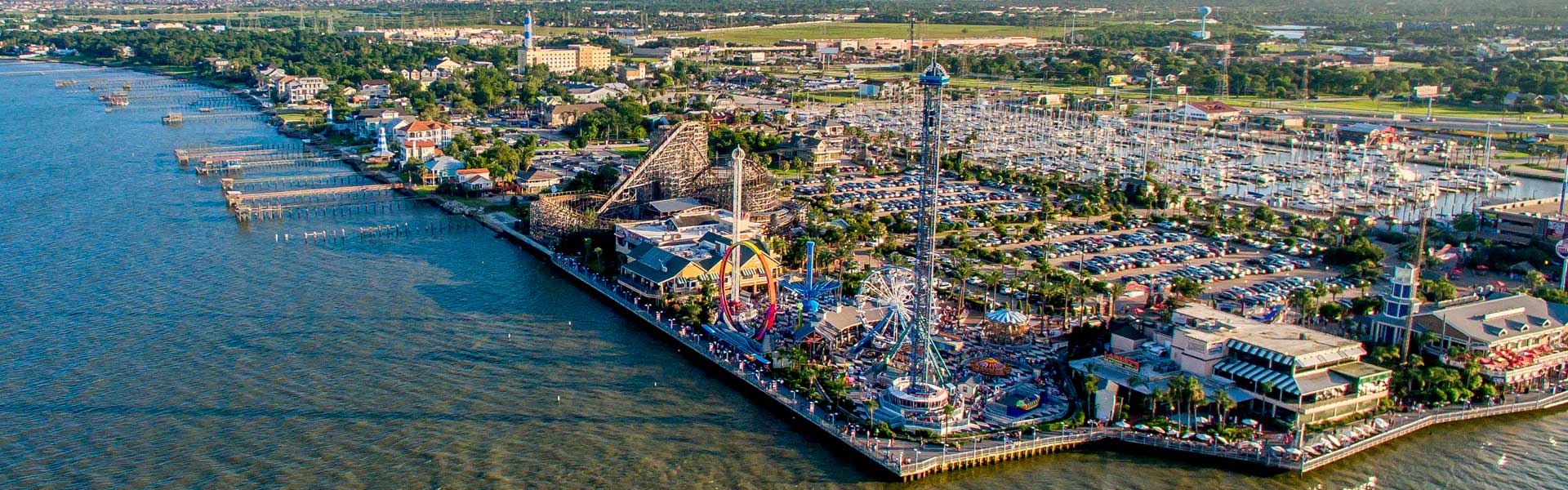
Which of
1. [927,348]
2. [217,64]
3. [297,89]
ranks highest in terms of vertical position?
[217,64]

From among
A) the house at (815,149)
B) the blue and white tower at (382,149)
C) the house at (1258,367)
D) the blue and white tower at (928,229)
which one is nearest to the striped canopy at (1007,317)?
the house at (1258,367)

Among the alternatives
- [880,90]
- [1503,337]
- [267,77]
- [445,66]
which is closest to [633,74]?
[445,66]

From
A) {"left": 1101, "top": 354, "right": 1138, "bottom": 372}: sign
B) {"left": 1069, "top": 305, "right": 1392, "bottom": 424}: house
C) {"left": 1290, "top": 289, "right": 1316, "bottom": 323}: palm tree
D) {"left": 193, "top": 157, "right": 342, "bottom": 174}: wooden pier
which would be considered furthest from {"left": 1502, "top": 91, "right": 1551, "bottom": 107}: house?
{"left": 193, "top": 157, "right": 342, "bottom": 174}: wooden pier

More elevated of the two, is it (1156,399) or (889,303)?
(889,303)

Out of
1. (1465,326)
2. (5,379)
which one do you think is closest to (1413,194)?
(1465,326)

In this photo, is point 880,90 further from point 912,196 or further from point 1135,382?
point 1135,382

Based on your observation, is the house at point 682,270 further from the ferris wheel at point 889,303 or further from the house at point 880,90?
the house at point 880,90
